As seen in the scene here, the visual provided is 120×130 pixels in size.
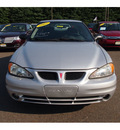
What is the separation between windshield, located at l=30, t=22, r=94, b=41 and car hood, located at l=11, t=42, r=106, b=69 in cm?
43

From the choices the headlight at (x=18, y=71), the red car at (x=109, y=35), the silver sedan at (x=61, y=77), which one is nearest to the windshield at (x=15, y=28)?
the red car at (x=109, y=35)

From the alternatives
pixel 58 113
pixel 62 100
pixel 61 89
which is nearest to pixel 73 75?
pixel 61 89

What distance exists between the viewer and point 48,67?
2.88 m

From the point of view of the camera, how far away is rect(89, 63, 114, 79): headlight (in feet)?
9.50

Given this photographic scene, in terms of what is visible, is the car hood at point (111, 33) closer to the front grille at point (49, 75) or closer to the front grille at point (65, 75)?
the front grille at point (65, 75)

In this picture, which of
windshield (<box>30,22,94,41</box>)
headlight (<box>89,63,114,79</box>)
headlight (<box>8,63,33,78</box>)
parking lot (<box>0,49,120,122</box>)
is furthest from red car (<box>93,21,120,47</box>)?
headlight (<box>8,63,33,78</box>)

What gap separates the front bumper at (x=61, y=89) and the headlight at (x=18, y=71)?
59 mm

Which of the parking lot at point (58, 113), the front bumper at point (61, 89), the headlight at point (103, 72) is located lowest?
the parking lot at point (58, 113)

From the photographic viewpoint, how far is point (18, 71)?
2996 mm

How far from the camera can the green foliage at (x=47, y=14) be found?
4741 cm

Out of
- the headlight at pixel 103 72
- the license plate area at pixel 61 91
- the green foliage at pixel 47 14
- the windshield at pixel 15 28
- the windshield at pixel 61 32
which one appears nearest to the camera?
the license plate area at pixel 61 91

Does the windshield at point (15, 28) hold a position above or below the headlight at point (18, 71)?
below

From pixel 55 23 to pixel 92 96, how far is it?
248 centimetres

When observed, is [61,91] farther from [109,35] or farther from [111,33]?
[111,33]
